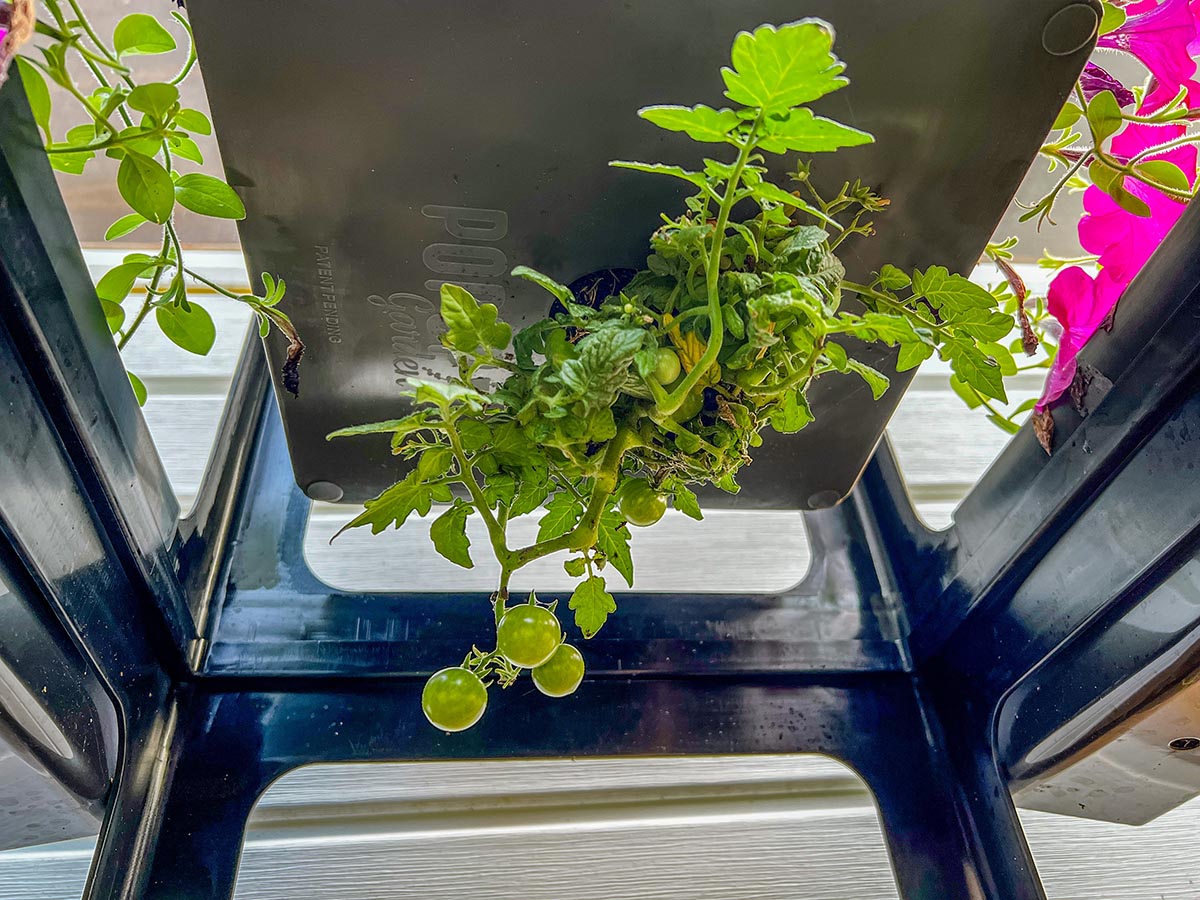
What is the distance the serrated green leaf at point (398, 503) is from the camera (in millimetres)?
530

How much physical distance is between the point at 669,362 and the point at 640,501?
0.12 m

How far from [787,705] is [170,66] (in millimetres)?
926

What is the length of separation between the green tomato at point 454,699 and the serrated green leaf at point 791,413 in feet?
0.85

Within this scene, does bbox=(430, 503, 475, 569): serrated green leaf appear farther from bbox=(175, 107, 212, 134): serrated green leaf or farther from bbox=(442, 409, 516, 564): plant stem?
bbox=(175, 107, 212, 134): serrated green leaf

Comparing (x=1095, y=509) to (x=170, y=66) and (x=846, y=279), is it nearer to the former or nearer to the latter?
(x=846, y=279)

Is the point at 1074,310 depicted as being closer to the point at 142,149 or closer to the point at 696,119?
the point at 696,119

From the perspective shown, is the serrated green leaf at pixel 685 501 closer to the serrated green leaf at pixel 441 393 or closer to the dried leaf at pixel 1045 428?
the serrated green leaf at pixel 441 393

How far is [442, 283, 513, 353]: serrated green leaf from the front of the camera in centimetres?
48

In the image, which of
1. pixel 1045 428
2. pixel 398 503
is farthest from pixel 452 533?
pixel 1045 428

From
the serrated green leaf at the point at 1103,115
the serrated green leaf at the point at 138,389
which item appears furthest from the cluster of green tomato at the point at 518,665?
the serrated green leaf at the point at 1103,115

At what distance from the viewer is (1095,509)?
0.65 m

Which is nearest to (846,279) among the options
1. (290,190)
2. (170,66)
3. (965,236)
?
(965,236)

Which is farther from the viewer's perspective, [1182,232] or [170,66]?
[170,66]

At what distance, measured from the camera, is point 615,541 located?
1.96ft
